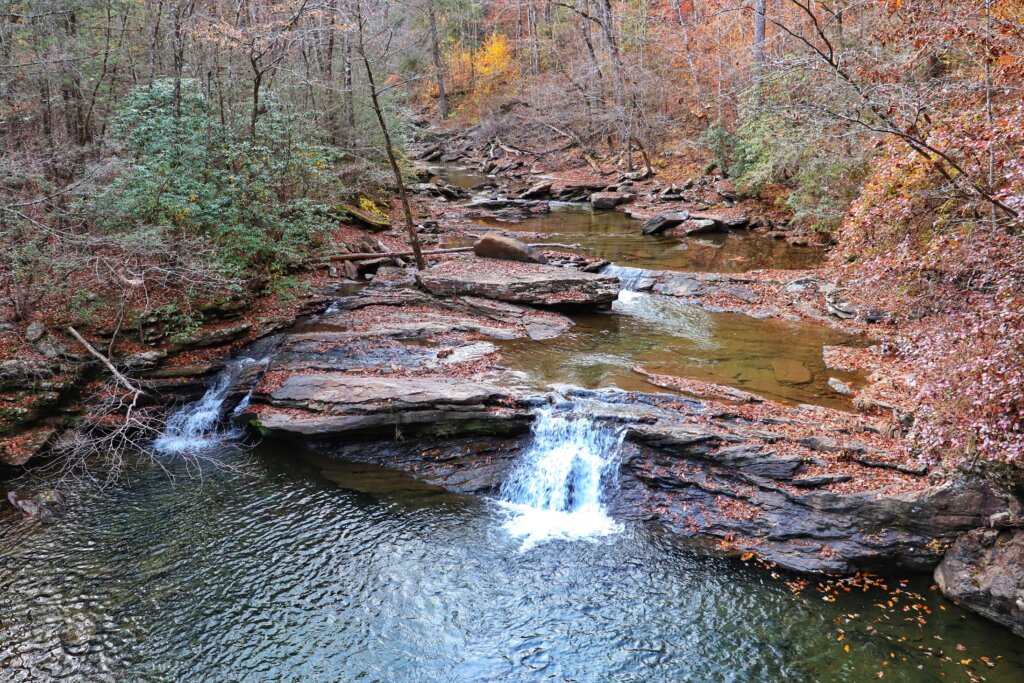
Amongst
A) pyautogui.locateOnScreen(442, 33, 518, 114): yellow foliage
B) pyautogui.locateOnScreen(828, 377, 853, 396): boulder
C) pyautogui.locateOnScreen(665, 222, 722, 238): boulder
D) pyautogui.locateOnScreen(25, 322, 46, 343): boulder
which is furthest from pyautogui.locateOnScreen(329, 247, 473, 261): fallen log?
pyautogui.locateOnScreen(442, 33, 518, 114): yellow foliage

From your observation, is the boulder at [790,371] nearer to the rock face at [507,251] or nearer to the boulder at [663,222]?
the rock face at [507,251]

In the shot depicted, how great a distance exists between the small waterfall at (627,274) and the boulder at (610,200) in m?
10.6

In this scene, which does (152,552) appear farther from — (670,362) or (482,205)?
(482,205)

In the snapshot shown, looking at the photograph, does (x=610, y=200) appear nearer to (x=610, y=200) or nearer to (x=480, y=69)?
(x=610, y=200)

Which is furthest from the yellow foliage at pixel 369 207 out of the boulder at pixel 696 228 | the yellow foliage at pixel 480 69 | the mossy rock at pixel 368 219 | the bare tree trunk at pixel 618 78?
the yellow foliage at pixel 480 69

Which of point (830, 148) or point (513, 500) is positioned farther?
point (830, 148)

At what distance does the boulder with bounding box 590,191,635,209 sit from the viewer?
29141mm

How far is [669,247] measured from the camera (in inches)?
864

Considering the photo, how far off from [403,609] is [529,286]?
373 inches

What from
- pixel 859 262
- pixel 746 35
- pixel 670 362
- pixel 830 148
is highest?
pixel 746 35

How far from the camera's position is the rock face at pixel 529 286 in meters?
15.7

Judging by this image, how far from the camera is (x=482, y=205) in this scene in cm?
2942

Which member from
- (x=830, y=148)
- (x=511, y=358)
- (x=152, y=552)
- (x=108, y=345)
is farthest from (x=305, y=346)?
(x=830, y=148)

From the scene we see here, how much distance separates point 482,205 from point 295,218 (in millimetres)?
15337
